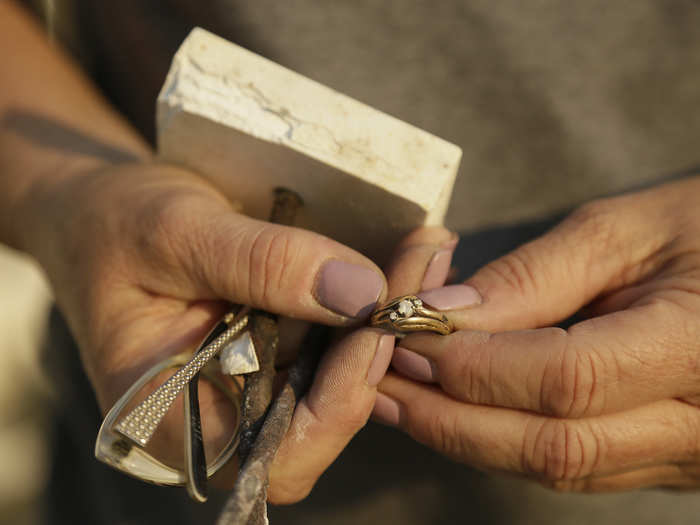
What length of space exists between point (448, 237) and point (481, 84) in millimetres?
333

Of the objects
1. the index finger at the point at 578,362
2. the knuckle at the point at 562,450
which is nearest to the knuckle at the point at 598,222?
the index finger at the point at 578,362

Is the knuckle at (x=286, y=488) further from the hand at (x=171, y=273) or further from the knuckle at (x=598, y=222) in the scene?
the knuckle at (x=598, y=222)

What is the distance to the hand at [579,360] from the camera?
0.62 m

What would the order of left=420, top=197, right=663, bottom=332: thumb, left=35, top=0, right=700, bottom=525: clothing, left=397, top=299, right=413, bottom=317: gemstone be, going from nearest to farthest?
left=397, top=299, right=413, bottom=317: gemstone < left=420, top=197, right=663, bottom=332: thumb < left=35, top=0, right=700, bottom=525: clothing

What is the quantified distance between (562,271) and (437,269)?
17cm

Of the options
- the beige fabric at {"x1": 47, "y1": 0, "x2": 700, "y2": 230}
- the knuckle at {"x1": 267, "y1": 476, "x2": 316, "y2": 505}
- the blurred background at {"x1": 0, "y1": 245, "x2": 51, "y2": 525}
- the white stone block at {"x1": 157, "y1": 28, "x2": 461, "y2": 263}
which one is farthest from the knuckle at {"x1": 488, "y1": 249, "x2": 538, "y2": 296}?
the blurred background at {"x1": 0, "y1": 245, "x2": 51, "y2": 525}

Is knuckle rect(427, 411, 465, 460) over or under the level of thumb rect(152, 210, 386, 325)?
under

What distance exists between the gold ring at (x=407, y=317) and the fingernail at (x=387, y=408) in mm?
121

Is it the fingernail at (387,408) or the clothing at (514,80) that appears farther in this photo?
the clothing at (514,80)

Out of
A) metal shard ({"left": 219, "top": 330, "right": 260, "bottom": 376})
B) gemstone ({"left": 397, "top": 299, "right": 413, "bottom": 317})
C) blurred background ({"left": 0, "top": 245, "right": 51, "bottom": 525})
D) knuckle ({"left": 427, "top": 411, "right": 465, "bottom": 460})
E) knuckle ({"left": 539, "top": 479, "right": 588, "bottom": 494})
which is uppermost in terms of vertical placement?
gemstone ({"left": 397, "top": 299, "right": 413, "bottom": 317})

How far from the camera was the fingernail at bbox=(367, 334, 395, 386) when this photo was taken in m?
0.62

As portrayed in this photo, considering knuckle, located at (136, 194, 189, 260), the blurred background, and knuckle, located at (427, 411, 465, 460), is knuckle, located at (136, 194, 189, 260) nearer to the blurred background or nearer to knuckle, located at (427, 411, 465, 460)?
knuckle, located at (427, 411, 465, 460)

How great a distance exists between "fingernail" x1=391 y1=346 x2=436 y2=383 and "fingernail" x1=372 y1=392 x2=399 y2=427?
47mm

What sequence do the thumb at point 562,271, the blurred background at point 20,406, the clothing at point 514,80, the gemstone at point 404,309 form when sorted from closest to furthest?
the gemstone at point 404,309, the thumb at point 562,271, the clothing at point 514,80, the blurred background at point 20,406
